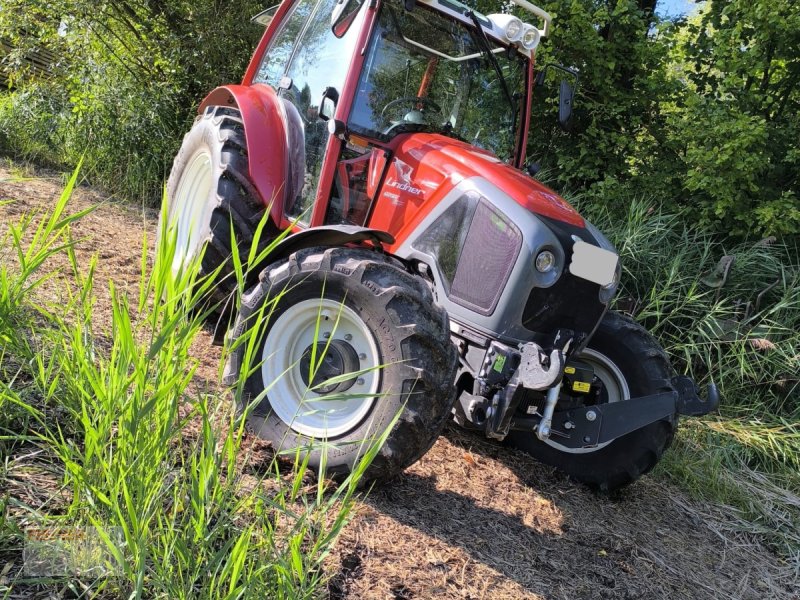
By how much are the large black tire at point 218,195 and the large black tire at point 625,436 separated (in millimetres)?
1727

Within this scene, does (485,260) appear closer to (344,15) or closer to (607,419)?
(607,419)

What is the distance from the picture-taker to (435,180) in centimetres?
302

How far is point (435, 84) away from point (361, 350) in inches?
61.8

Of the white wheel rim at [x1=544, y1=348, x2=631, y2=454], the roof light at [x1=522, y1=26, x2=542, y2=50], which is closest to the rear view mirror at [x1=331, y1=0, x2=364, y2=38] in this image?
the roof light at [x1=522, y1=26, x2=542, y2=50]

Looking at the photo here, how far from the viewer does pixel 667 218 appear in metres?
5.90

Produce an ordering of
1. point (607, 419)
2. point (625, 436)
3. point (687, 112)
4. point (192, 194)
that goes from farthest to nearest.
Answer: point (687, 112), point (192, 194), point (625, 436), point (607, 419)

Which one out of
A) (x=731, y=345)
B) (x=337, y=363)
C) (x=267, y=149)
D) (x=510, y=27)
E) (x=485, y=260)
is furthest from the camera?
(x=731, y=345)

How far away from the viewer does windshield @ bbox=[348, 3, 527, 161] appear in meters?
3.23

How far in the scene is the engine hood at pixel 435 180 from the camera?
2.92 metres

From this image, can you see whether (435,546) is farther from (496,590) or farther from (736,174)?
(736,174)

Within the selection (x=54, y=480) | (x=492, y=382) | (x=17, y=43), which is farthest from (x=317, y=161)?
(x=17, y=43)

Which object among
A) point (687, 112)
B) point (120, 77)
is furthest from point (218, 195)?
point (120, 77)

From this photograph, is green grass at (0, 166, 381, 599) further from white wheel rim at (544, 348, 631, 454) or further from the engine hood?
white wheel rim at (544, 348, 631, 454)

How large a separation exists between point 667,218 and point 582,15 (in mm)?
2202
